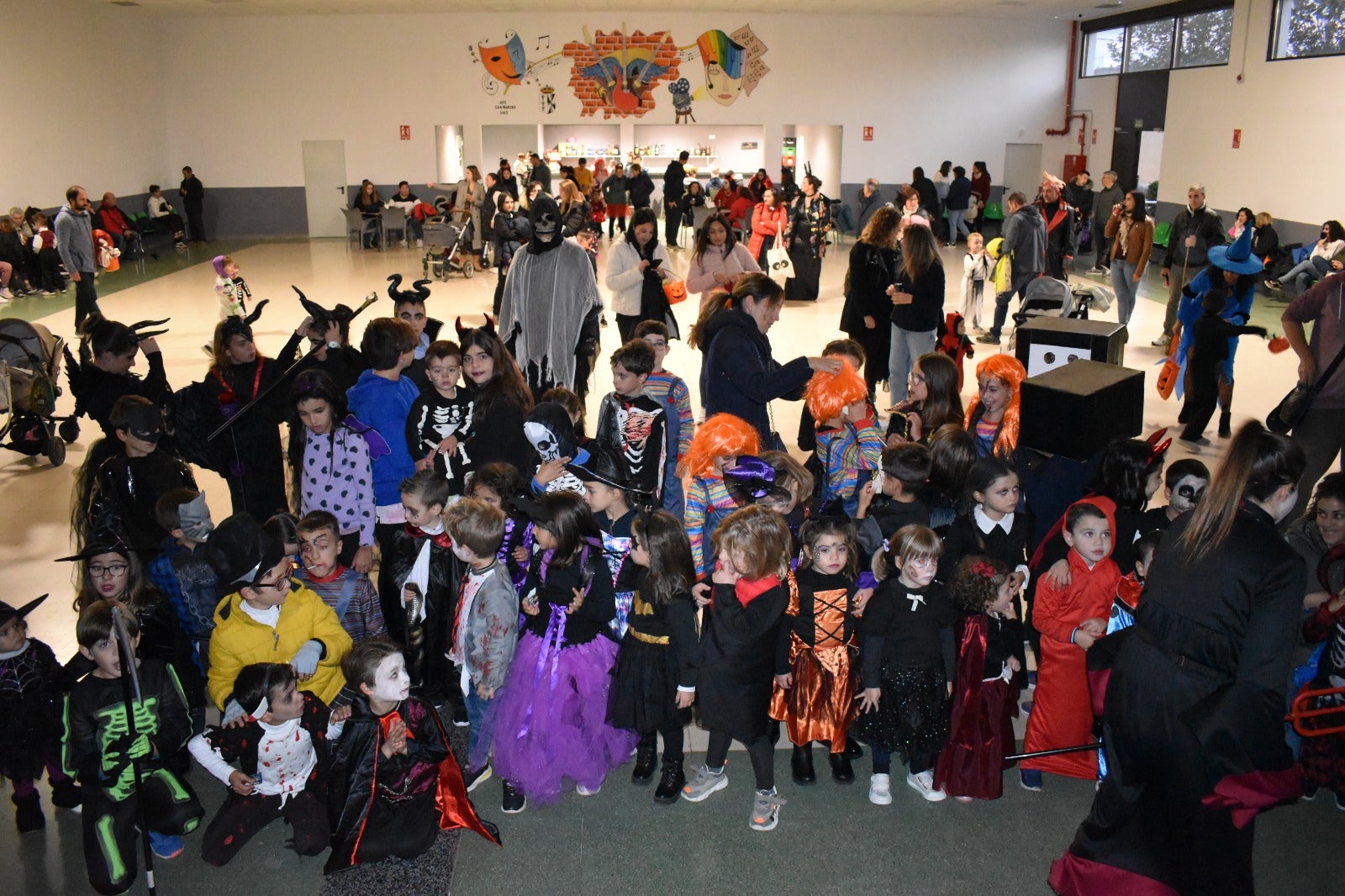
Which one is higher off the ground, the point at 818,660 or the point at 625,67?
the point at 625,67

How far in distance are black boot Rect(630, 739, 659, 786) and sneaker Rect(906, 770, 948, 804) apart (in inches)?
36.2

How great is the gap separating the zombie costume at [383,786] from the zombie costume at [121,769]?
0.55 meters

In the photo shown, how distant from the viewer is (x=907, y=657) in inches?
140

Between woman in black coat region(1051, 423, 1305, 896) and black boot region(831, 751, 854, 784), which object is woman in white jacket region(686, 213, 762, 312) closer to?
black boot region(831, 751, 854, 784)

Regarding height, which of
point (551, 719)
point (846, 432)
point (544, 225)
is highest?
point (544, 225)

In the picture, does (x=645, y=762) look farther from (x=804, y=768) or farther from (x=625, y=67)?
(x=625, y=67)

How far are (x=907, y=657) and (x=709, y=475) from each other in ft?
3.52

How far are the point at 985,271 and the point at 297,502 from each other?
28.0ft

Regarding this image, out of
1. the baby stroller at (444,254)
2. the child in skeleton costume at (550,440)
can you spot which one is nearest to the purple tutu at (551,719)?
the child in skeleton costume at (550,440)

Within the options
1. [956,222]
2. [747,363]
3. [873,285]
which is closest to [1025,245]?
[873,285]

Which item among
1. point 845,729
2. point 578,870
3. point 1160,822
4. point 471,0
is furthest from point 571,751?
point 471,0

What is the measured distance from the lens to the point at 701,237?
800 cm

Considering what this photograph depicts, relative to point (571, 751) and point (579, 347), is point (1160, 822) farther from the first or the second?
point (579, 347)

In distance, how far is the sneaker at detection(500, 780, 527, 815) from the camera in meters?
3.64
